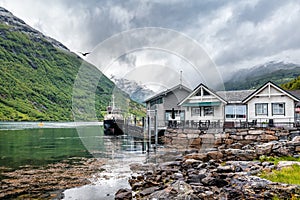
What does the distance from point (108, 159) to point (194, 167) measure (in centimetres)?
1132

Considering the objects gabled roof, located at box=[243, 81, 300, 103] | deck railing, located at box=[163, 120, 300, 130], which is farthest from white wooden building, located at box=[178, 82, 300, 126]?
deck railing, located at box=[163, 120, 300, 130]

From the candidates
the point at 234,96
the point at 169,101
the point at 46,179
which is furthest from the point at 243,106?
the point at 46,179

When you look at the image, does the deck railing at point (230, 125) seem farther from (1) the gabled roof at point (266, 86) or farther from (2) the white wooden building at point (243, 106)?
(1) the gabled roof at point (266, 86)

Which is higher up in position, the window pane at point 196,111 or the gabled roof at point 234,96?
the gabled roof at point 234,96

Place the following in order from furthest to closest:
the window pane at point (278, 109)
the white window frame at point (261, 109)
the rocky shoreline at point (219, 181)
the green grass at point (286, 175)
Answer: the white window frame at point (261, 109)
the window pane at point (278, 109)
the green grass at point (286, 175)
the rocky shoreline at point (219, 181)

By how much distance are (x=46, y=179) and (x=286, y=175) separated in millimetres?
13572

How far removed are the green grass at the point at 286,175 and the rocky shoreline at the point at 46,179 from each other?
944cm

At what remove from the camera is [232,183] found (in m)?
11.7

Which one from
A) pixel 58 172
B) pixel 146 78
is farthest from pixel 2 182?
pixel 146 78

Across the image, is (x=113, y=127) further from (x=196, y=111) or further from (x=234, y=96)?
(x=234, y=96)

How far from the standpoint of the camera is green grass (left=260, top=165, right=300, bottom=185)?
10.7 meters

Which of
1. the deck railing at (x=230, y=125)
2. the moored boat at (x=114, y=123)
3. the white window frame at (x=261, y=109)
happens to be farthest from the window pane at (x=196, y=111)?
the moored boat at (x=114, y=123)

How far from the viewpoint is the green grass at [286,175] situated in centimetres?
1066

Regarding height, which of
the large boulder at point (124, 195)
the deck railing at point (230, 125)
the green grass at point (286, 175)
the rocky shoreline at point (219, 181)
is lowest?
the large boulder at point (124, 195)
